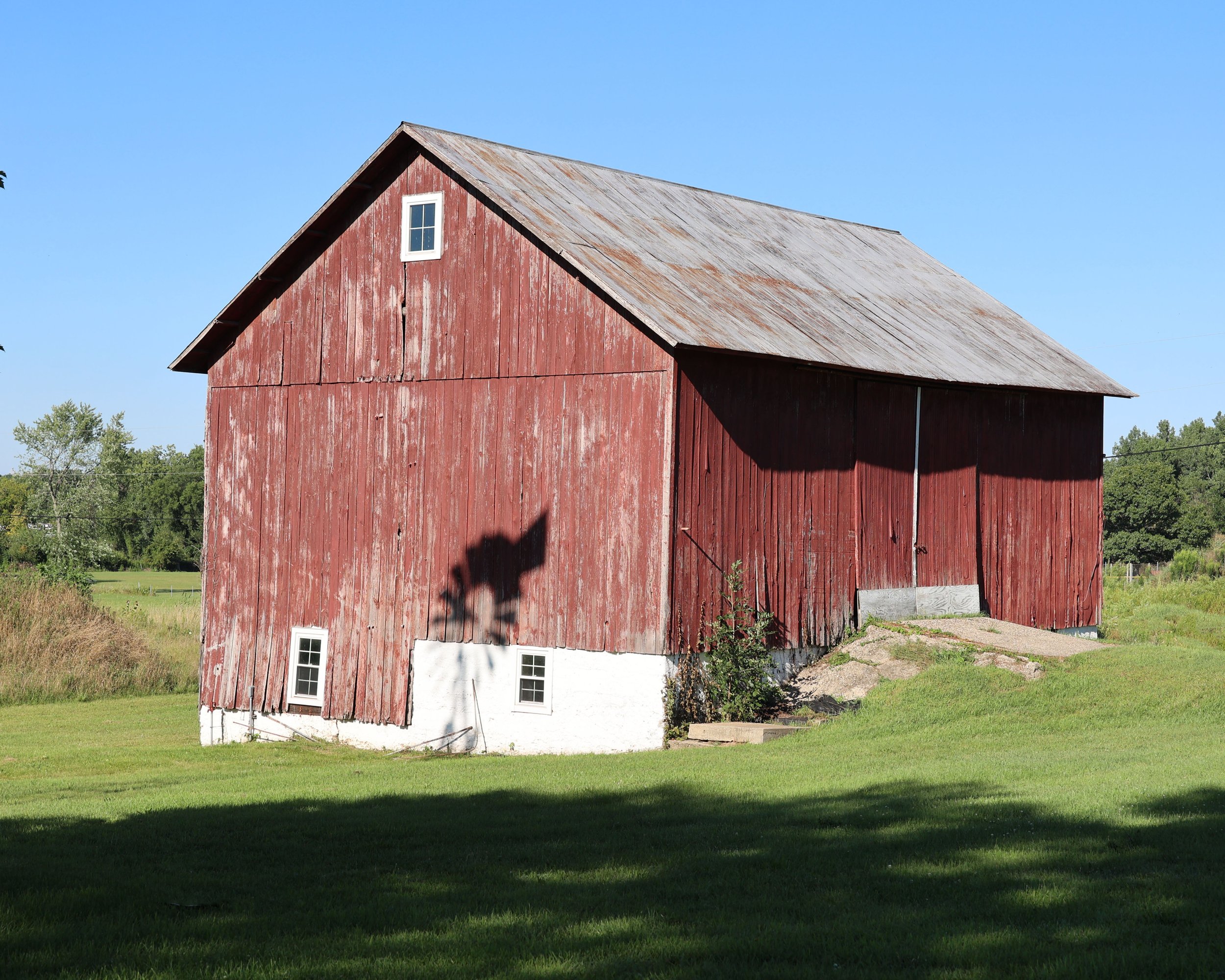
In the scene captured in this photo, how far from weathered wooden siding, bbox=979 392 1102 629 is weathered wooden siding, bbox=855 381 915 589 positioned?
2.41 m

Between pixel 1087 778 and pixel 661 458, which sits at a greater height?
pixel 661 458

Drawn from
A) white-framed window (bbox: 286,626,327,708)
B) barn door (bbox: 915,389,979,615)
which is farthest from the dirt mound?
white-framed window (bbox: 286,626,327,708)

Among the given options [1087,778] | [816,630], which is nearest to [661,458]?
[816,630]

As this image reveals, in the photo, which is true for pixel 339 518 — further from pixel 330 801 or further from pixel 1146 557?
pixel 1146 557

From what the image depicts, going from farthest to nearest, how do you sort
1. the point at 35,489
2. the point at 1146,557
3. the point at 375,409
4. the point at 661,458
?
the point at 35,489, the point at 1146,557, the point at 375,409, the point at 661,458

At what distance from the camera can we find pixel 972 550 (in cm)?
2466

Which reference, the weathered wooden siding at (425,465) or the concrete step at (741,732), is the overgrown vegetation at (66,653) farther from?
the concrete step at (741,732)

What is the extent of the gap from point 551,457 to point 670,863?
36.3 ft

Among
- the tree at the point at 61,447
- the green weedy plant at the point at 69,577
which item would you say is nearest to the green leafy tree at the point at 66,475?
the tree at the point at 61,447

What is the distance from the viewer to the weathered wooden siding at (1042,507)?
82.7ft

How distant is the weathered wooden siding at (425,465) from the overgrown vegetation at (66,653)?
9.36 m

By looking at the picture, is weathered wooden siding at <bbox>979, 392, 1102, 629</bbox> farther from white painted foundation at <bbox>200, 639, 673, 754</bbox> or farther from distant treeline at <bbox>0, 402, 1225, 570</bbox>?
distant treeline at <bbox>0, 402, 1225, 570</bbox>

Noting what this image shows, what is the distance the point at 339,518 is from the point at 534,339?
4.92m

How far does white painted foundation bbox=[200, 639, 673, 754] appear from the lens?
19.2 m
